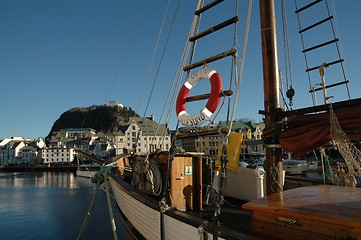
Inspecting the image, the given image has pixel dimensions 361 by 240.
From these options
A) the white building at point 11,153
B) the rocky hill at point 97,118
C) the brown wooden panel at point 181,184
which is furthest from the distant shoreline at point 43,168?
the brown wooden panel at point 181,184

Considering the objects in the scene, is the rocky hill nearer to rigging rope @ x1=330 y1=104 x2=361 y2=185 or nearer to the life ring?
the life ring

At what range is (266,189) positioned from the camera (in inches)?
209

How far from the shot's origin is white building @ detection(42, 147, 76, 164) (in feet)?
301

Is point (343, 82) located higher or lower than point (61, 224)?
higher

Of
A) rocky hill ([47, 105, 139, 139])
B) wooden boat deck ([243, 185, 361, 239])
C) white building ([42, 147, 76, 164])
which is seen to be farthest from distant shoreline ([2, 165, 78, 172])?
wooden boat deck ([243, 185, 361, 239])

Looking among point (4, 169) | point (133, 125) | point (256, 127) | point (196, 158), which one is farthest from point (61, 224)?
point (4, 169)

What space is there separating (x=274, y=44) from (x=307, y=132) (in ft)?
7.31

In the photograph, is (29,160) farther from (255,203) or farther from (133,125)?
(255,203)

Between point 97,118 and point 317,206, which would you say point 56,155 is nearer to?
point 97,118

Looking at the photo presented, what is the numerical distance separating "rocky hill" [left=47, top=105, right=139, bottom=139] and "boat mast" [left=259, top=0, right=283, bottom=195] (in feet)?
431

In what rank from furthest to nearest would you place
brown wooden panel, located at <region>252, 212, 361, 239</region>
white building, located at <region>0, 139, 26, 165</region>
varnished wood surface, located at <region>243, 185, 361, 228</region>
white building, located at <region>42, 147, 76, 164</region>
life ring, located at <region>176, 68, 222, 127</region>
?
1. white building, located at <region>0, 139, 26, 165</region>
2. white building, located at <region>42, 147, 76, 164</region>
3. life ring, located at <region>176, 68, 222, 127</region>
4. varnished wood surface, located at <region>243, 185, 361, 228</region>
5. brown wooden panel, located at <region>252, 212, 361, 239</region>

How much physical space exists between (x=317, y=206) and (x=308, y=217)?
0.45 meters

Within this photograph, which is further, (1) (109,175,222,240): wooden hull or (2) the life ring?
(2) the life ring

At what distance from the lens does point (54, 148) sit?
93.1m
